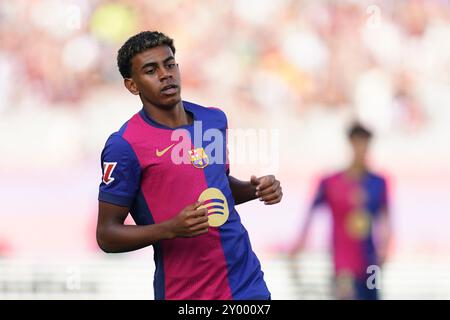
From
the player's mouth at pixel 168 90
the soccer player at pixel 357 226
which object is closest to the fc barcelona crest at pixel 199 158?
the player's mouth at pixel 168 90

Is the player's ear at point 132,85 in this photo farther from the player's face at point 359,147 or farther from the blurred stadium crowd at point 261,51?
the blurred stadium crowd at point 261,51

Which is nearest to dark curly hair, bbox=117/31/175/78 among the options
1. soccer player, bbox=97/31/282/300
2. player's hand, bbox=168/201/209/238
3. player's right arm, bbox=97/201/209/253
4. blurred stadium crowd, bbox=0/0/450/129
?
soccer player, bbox=97/31/282/300

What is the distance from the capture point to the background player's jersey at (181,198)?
3625 millimetres

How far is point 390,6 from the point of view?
8500 millimetres

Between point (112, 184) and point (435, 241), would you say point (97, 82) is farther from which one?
point (112, 184)

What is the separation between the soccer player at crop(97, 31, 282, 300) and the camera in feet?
11.9

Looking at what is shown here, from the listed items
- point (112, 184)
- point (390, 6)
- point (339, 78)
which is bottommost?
point (112, 184)

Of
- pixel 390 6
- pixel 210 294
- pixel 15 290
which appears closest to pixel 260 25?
pixel 390 6

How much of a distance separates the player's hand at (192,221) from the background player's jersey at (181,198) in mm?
215

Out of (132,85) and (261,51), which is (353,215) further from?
(132,85)

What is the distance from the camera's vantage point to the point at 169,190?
12.0ft

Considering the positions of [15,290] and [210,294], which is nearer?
[210,294]

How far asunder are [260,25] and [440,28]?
155 centimetres

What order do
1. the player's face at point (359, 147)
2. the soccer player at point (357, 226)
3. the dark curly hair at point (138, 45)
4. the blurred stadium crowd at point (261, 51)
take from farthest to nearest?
the blurred stadium crowd at point (261, 51), the player's face at point (359, 147), the soccer player at point (357, 226), the dark curly hair at point (138, 45)
